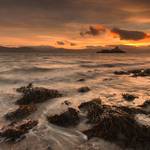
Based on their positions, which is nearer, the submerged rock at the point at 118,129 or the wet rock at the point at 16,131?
the submerged rock at the point at 118,129

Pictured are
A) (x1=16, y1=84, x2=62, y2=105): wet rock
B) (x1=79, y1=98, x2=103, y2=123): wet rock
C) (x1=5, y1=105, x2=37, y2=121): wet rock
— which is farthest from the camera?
(x1=16, y1=84, x2=62, y2=105): wet rock

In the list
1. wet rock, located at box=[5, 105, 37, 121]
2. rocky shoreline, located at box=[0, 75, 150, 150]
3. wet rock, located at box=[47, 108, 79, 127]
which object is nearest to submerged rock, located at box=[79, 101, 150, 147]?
rocky shoreline, located at box=[0, 75, 150, 150]

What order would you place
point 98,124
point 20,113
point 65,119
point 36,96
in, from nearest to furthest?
point 98,124, point 65,119, point 20,113, point 36,96

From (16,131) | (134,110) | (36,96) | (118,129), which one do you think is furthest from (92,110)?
(36,96)

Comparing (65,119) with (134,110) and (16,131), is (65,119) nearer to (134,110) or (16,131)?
(16,131)

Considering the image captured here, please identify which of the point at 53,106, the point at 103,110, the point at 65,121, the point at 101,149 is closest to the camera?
the point at 101,149

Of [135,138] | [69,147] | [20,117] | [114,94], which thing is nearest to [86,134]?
[69,147]

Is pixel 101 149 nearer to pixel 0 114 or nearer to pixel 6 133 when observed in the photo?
pixel 6 133

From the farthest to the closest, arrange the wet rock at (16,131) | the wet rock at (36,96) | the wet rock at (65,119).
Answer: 1. the wet rock at (36,96)
2. the wet rock at (65,119)
3. the wet rock at (16,131)

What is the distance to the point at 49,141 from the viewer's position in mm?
8305

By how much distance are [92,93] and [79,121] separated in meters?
5.94

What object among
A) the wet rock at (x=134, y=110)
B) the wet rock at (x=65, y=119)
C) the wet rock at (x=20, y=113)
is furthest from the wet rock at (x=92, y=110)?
the wet rock at (x=20, y=113)

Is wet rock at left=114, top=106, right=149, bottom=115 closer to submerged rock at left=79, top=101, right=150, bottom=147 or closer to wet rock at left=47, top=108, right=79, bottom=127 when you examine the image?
A: submerged rock at left=79, top=101, right=150, bottom=147

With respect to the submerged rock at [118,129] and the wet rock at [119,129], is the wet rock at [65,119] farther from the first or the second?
the wet rock at [119,129]
